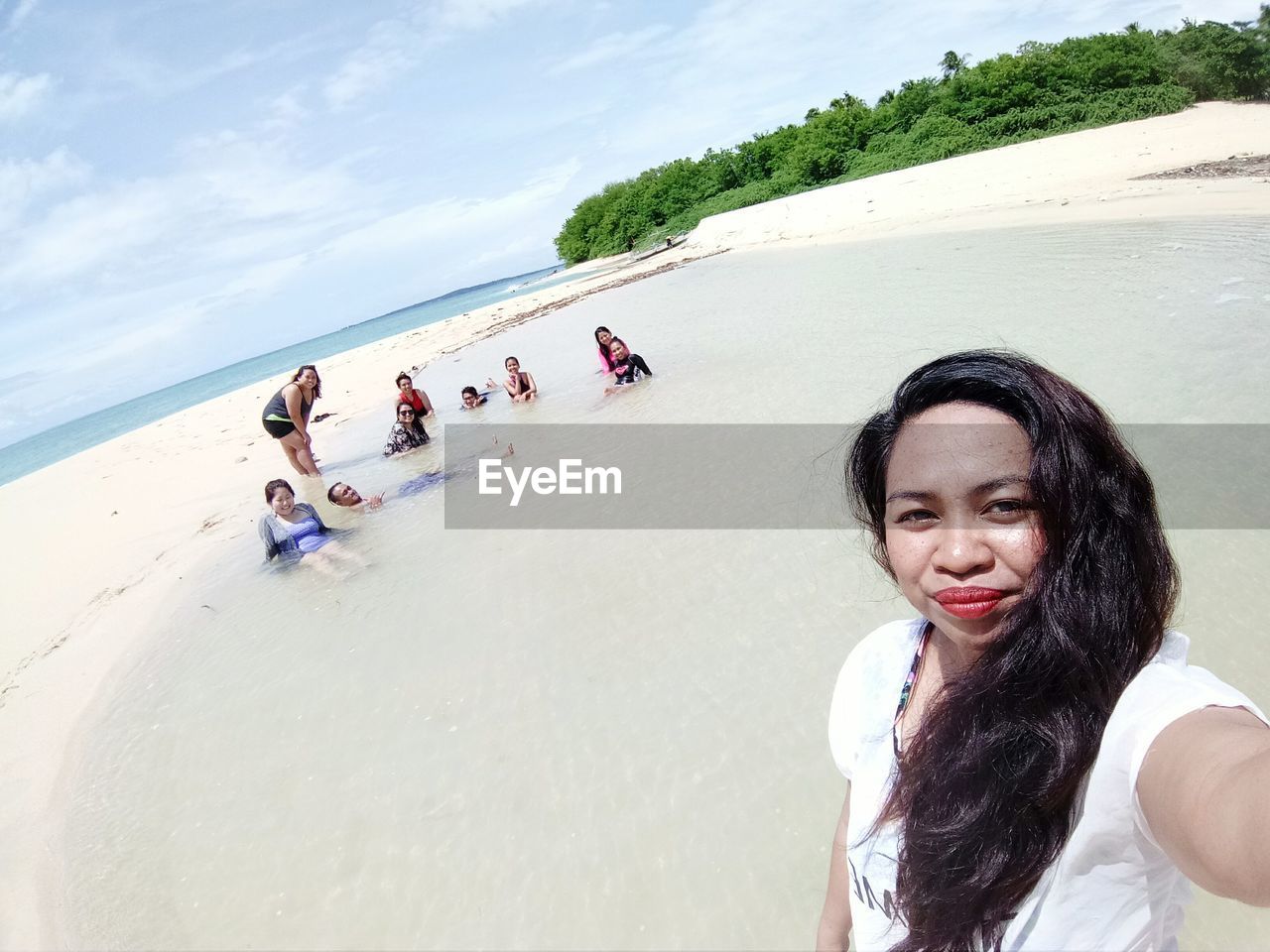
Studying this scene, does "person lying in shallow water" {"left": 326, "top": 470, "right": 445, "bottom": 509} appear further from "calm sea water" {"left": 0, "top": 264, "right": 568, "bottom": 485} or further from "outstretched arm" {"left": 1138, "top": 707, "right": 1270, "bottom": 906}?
"calm sea water" {"left": 0, "top": 264, "right": 568, "bottom": 485}

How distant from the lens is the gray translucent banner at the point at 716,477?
173 inches

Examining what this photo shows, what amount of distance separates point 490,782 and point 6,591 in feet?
29.2

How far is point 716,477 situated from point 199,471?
11.3 m

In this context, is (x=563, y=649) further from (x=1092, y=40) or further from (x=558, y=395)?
(x=1092, y=40)

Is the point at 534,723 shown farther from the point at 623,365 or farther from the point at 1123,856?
the point at 623,365

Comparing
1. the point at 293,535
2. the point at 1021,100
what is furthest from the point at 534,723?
the point at 1021,100

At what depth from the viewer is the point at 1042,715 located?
1.15m

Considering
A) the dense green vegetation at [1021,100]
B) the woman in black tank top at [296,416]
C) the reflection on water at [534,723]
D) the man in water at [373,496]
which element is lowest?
the reflection on water at [534,723]

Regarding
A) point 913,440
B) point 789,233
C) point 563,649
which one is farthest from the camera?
point 789,233

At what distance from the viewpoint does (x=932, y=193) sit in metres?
23.1

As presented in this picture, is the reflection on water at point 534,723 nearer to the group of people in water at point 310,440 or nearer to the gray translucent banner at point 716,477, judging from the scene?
the gray translucent banner at point 716,477

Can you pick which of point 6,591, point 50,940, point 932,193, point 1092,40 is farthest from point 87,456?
point 1092,40

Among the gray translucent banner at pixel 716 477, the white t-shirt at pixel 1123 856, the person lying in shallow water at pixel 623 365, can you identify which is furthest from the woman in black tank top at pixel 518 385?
the white t-shirt at pixel 1123 856

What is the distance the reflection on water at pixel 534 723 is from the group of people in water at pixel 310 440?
405 millimetres
